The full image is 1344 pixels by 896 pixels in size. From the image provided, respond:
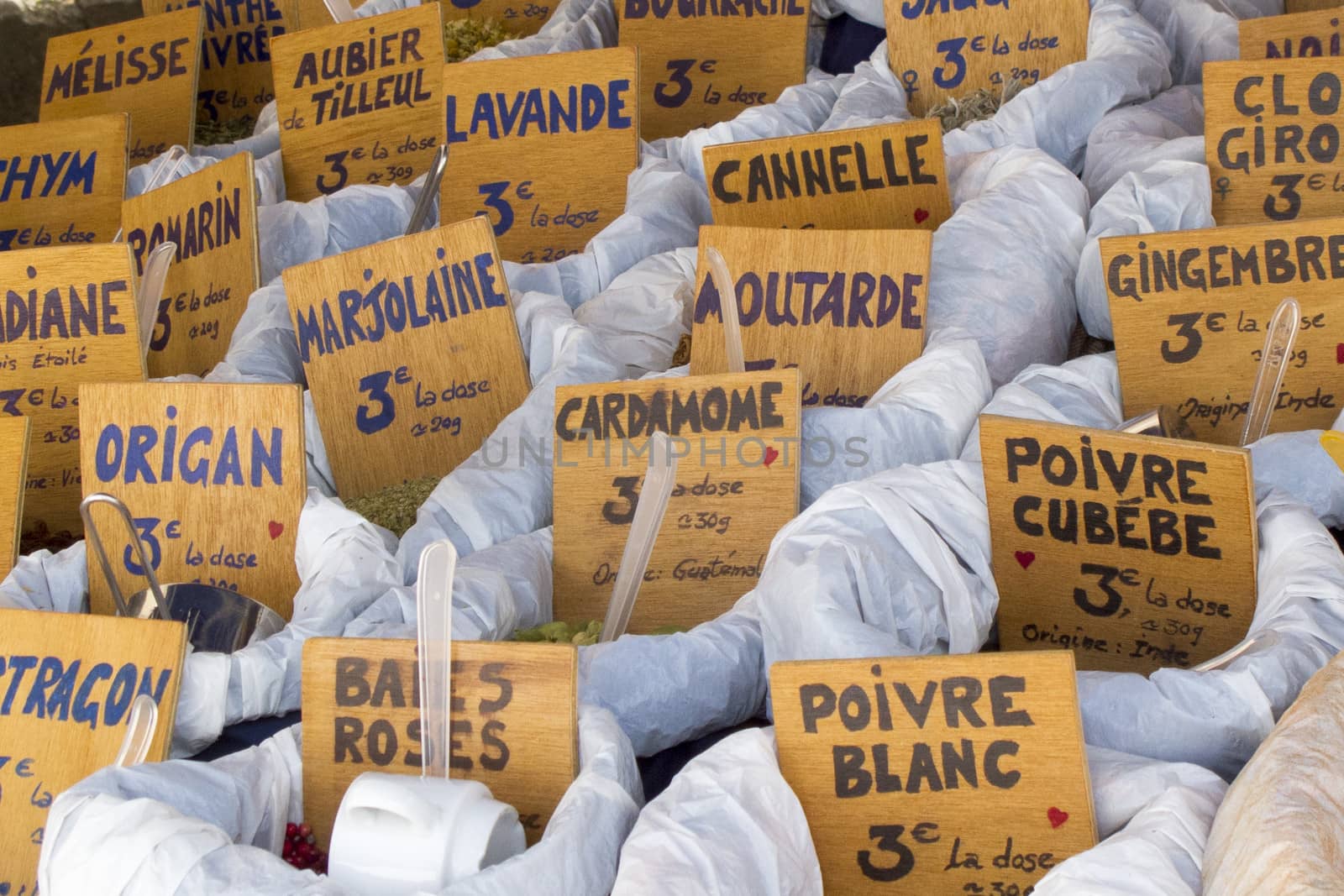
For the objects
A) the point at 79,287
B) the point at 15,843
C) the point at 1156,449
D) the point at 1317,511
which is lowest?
the point at 15,843

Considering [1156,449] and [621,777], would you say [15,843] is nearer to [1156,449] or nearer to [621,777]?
[621,777]

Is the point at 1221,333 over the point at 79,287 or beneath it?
beneath

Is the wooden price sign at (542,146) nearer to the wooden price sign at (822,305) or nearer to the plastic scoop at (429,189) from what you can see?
the plastic scoop at (429,189)

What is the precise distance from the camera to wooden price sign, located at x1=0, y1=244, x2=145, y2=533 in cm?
160

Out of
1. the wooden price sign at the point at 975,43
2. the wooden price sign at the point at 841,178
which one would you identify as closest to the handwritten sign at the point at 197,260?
the wooden price sign at the point at 841,178

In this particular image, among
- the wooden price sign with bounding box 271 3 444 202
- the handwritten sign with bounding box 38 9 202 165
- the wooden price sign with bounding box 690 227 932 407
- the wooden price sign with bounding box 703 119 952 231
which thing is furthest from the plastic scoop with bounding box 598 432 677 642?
the handwritten sign with bounding box 38 9 202 165

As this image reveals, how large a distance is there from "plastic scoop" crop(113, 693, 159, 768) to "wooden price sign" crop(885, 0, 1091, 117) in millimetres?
1496

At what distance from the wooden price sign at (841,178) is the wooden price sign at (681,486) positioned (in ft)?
1.47

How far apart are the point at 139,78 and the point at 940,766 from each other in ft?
6.12

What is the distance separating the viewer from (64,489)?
1.64 metres

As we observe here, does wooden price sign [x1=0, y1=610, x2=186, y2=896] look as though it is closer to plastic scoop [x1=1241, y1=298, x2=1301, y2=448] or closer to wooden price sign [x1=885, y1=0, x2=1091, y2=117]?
plastic scoop [x1=1241, y1=298, x2=1301, y2=448]

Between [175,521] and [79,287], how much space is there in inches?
14.4

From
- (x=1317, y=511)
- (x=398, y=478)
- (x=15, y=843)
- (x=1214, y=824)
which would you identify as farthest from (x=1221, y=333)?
(x=15, y=843)

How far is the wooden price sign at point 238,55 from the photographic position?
97.3 inches
